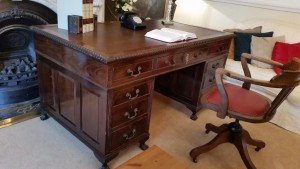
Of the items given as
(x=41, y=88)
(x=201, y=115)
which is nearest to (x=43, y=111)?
(x=41, y=88)

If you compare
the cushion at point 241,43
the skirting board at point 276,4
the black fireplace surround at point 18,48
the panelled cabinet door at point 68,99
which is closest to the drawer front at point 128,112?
the panelled cabinet door at point 68,99

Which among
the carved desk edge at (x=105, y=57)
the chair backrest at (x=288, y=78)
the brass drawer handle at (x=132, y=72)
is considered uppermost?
the carved desk edge at (x=105, y=57)

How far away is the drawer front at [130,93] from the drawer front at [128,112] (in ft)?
0.14

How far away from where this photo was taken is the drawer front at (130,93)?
1.48 metres

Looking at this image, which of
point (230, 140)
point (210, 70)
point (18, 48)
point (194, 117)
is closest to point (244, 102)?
point (230, 140)

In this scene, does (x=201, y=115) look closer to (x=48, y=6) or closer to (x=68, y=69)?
(x=68, y=69)

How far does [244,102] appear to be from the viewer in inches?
67.6

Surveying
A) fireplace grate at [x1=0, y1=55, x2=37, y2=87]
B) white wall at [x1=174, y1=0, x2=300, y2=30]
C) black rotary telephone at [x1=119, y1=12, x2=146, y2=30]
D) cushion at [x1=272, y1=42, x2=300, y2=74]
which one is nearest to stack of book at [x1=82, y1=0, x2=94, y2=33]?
black rotary telephone at [x1=119, y1=12, x2=146, y2=30]

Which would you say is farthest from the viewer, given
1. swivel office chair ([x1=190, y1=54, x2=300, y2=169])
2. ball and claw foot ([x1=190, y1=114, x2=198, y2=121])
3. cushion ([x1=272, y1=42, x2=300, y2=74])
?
cushion ([x1=272, y1=42, x2=300, y2=74])

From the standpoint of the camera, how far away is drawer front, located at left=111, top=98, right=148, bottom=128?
1536 millimetres

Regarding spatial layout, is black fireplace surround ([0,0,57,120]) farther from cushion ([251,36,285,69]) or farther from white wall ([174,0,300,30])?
cushion ([251,36,285,69])

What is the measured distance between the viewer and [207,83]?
7.72 ft

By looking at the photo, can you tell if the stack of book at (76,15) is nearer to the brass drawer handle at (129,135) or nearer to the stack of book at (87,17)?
the stack of book at (87,17)

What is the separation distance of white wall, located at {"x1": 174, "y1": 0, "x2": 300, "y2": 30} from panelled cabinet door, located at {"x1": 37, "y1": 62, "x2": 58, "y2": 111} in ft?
7.39
